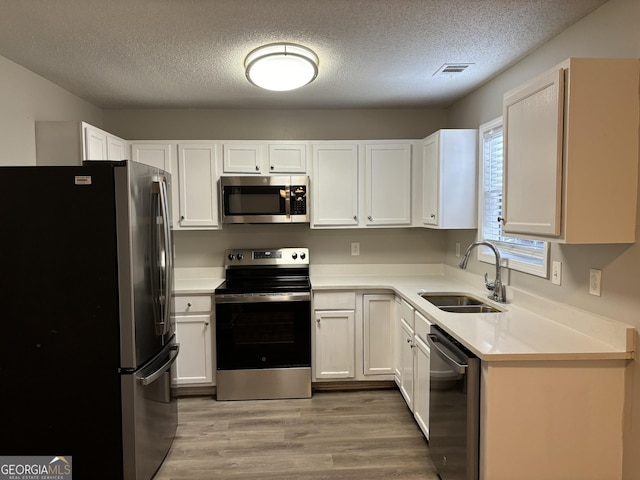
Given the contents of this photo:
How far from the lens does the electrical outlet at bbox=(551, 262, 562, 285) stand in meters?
2.12

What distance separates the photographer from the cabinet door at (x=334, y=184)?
11.5 feet

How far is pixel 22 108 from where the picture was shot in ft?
8.47

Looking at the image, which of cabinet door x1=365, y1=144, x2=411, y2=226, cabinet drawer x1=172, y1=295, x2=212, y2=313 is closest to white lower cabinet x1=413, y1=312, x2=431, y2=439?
cabinet door x1=365, y1=144, x2=411, y2=226

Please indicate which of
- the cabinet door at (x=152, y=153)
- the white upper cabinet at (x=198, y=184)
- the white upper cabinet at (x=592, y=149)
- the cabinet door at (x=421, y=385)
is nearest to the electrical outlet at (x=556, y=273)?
the white upper cabinet at (x=592, y=149)

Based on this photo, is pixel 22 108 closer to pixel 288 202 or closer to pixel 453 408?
pixel 288 202

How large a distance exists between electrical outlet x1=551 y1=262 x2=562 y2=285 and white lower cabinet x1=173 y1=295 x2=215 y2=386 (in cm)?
246

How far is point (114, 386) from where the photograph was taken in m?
2.02

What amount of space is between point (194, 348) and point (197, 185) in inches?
55.1

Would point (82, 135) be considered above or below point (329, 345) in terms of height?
above

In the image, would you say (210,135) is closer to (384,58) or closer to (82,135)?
(82,135)

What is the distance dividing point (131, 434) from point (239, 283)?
159 centimetres

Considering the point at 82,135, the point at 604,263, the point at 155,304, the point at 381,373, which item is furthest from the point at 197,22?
the point at 381,373

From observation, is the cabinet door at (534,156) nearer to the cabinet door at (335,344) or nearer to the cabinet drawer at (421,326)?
the cabinet drawer at (421,326)

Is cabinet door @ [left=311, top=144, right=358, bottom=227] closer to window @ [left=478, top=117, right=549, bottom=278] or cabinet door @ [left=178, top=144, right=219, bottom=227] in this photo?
cabinet door @ [left=178, top=144, right=219, bottom=227]
